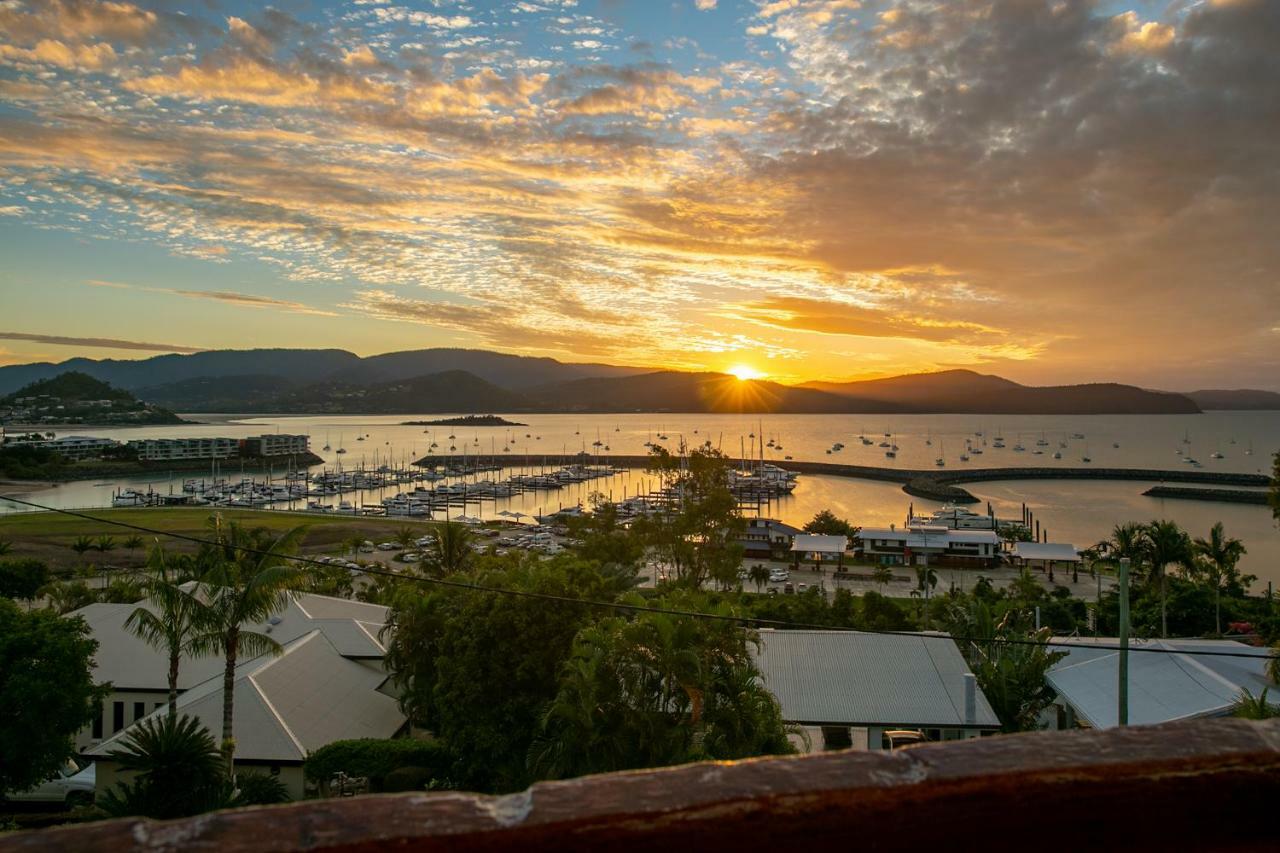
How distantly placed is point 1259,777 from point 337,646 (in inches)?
726

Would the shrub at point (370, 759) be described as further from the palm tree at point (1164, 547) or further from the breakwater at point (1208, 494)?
the breakwater at point (1208, 494)

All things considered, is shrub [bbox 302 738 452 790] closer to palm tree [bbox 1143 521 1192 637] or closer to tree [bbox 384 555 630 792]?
tree [bbox 384 555 630 792]

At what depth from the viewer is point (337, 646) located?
17.5m

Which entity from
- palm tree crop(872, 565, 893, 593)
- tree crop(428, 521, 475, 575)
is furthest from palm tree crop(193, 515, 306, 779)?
palm tree crop(872, 565, 893, 593)

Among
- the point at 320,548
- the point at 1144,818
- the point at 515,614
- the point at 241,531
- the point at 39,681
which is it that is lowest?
the point at 320,548

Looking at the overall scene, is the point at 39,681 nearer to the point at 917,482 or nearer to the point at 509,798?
the point at 509,798

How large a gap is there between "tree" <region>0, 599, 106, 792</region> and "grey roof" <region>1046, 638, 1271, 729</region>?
52.6 feet

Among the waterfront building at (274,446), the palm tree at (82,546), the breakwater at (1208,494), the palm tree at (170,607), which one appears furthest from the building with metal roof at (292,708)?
the waterfront building at (274,446)

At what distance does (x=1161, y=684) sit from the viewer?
1405 cm

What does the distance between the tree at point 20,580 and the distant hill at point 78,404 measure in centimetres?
15224

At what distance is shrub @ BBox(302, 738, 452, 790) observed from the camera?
12219 millimetres

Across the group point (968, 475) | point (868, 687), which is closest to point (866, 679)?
point (868, 687)

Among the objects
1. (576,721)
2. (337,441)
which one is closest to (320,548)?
(576,721)

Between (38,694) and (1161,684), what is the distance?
18.1m
